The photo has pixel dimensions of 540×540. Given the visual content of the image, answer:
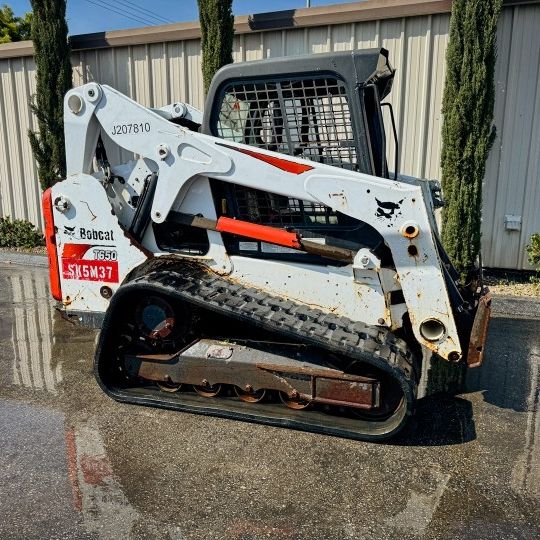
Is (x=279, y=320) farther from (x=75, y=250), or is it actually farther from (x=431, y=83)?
(x=431, y=83)

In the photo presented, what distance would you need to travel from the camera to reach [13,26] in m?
21.3

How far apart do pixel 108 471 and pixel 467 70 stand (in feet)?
18.7

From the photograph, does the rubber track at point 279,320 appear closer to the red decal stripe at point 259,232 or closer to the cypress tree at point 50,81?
the red decal stripe at point 259,232

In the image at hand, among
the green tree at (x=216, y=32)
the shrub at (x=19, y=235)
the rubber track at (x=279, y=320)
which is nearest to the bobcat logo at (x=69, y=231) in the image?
the rubber track at (x=279, y=320)

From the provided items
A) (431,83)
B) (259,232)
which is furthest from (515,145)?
(259,232)

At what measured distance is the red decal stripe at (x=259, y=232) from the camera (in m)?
3.65

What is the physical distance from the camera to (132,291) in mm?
3754

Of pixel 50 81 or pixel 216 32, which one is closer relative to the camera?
pixel 216 32

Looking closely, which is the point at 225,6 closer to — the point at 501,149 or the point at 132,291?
the point at 501,149

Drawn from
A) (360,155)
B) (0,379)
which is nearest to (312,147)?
(360,155)

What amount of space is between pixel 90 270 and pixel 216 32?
4.72 meters

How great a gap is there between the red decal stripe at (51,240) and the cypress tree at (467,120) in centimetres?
446

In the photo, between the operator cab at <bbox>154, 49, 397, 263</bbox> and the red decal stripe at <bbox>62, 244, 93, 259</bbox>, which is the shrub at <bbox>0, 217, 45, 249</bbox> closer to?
the red decal stripe at <bbox>62, 244, 93, 259</bbox>

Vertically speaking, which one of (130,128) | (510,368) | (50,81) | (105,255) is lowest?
(510,368)
